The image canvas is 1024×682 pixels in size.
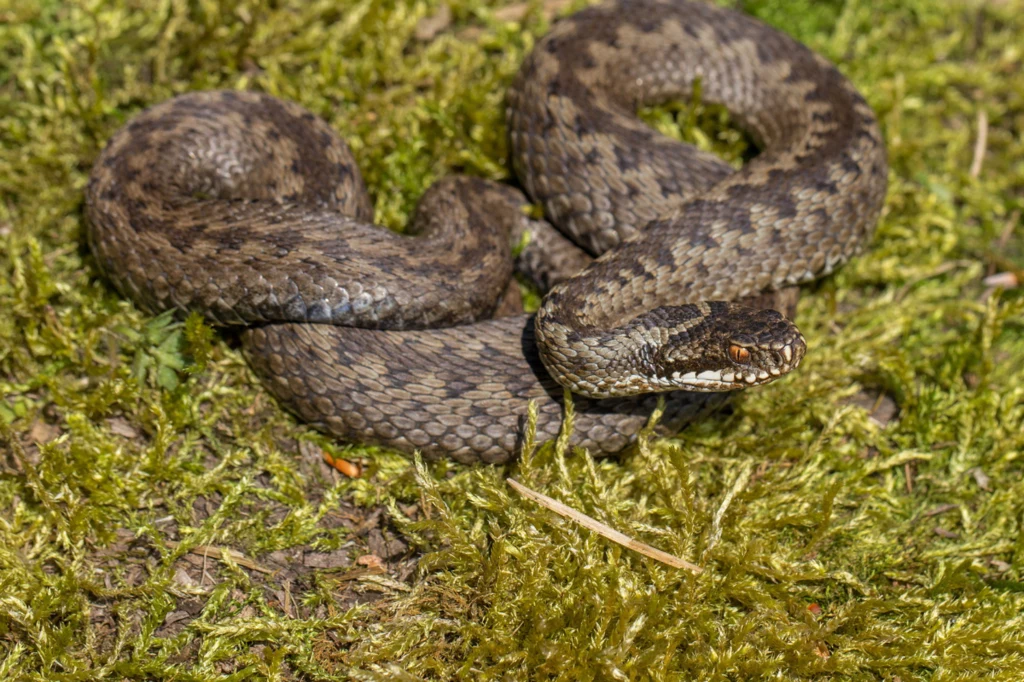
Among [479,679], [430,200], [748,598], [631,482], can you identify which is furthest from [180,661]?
[430,200]

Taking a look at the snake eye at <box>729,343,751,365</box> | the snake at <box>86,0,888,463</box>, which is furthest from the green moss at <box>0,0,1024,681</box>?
the snake eye at <box>729,343,751,365</box>

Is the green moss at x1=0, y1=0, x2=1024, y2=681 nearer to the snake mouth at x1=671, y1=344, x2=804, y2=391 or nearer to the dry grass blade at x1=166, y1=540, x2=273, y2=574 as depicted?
the dry grass blade at x1=166, y1=540, x2=273, y2=574

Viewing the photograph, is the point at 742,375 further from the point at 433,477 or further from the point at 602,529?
the point at 433,477

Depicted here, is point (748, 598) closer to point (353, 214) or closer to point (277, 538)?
point (277, 538)

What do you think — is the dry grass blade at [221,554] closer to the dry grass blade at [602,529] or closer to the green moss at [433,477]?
the green moss at [433,477]

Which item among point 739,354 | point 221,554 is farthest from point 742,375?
point 221,554

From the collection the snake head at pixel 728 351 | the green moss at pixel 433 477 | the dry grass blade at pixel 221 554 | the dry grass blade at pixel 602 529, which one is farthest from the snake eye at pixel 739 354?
the dry grass blade at pixel 221 554
